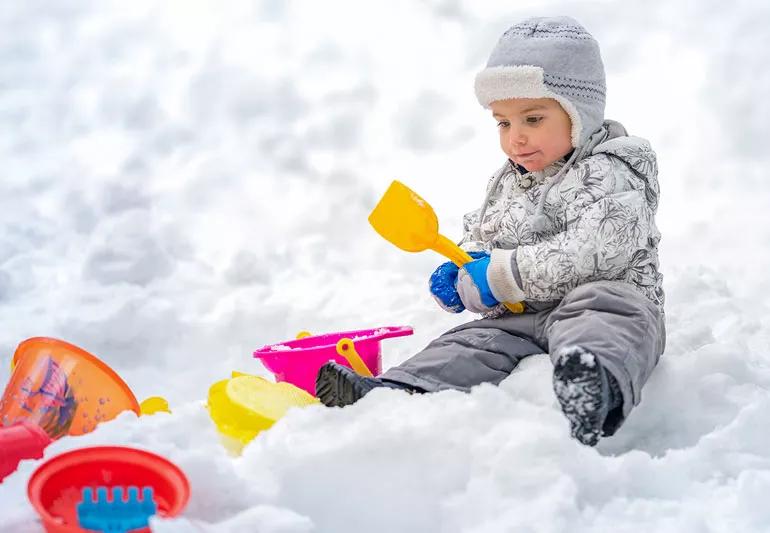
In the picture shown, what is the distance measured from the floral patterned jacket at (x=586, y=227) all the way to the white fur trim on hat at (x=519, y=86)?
98 mm

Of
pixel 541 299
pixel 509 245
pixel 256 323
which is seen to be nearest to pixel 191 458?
pixel 541 299

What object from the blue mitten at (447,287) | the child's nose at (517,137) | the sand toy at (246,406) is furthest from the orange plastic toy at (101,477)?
the child's nose at (517,137)

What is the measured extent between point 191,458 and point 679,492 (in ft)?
2.45

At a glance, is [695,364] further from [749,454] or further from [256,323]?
[256,323]

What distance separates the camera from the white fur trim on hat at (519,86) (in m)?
1.90

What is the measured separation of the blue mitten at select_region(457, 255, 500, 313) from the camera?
6.27 feet

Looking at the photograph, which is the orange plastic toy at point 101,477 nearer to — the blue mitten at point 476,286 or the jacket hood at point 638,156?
the blue mitten at point 476,286

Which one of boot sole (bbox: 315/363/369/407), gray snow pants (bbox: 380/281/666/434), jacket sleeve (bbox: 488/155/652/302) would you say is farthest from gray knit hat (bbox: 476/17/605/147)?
boot sole (bbox: 315/363/369/407)

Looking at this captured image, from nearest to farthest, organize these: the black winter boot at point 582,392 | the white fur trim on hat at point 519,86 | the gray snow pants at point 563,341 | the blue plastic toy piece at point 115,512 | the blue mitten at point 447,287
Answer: the blue plastic toy piece at point 115,512, the black winter boot at point 582,392, the gray snow pants at point 563,341, the white fur trim on hat at point 519,86, the blue mitten at point 447,287

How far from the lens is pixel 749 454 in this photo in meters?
1.39

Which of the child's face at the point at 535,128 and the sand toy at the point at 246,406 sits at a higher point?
the child's face at the point at 535,128

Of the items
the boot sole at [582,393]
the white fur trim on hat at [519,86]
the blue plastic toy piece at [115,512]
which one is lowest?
the blue plastic toy piece at [115,512]

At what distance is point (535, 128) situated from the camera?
1965 millimetres

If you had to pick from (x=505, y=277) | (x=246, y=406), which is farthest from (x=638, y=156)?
(x=246, y=406)
